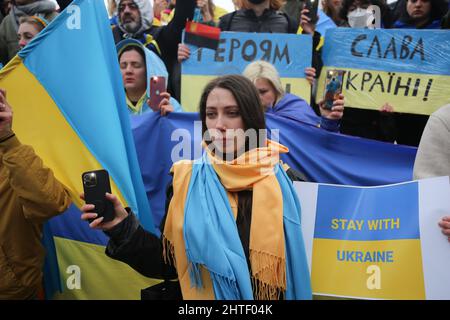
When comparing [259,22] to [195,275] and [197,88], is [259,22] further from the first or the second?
[195,275]

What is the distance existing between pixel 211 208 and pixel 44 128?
1205 mm

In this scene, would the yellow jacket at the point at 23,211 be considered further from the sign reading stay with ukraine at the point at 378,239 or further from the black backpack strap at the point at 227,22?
the black backpack strap at the point at 227,22

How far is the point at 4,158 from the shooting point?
2574mm

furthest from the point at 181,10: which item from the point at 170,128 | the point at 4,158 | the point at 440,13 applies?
the point at 4,158

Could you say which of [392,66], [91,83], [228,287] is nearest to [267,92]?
[392,66]

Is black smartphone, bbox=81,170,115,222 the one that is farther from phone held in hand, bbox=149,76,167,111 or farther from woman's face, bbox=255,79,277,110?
woman's face, bbox=255,79,277,110

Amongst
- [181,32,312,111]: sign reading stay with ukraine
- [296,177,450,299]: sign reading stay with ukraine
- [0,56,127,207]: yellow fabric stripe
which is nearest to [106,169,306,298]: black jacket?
[296,177,450,299]: sign reading stay with ukraine

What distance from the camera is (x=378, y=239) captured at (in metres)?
→ 2.80

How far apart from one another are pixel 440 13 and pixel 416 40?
55 cm

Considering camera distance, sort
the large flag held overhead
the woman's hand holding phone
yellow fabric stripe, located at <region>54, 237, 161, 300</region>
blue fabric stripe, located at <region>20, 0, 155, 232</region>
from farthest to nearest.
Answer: the large flag held overhead
yellow fabric stripe, located at <region>54, 237, 161, 300</region>
blue fabric stripe, located at <region>20, 0, 155, 232</region>
the woman's hand holding phone

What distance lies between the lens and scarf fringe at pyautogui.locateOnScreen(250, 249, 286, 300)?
2.41 metres

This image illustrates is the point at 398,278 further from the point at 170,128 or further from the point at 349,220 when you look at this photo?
the point at 170,128

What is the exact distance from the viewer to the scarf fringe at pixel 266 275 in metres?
2.41

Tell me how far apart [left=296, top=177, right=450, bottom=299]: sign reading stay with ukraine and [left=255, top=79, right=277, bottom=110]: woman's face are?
4.42 ft
